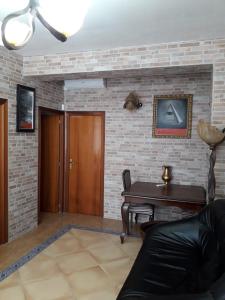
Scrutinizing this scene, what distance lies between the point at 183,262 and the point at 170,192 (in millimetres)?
1499

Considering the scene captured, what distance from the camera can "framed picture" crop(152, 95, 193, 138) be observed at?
14.4 feet

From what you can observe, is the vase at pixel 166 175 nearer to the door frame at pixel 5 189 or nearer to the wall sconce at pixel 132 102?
the wall sconce at pixel 132 102

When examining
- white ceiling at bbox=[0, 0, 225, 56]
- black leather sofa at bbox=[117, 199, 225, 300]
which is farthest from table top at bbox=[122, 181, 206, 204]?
white ceiling at bbox=[0, 0, 225, 56]

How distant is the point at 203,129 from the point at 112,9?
1589 mm

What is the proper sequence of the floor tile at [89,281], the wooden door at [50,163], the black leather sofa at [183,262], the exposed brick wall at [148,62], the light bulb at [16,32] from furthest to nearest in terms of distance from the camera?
the wooden door at [50,163] → the exposed brick wall at [148,62] → the floor tile at [89,281] → the black leather sofa at [183,262] → the light bulb at [16,32]

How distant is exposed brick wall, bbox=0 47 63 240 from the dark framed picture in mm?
70

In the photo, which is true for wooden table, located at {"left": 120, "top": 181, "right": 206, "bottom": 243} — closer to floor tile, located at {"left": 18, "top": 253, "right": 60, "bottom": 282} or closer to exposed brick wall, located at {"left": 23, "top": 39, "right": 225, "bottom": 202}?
exposed brick wall, located at {"left": 23, "top": 39, "right": 225, "bottom": 202}

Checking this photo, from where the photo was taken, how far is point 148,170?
4.64 m

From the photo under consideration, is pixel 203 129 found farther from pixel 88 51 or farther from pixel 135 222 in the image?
pixel 135 222

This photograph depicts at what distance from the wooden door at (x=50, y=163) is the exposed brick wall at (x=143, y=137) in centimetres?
50

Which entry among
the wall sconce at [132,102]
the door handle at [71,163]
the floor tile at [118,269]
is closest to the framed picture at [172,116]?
the wall sconce at [132,102]

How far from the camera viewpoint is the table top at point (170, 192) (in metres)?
3.55

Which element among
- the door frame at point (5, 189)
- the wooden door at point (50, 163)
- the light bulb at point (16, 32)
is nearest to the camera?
the light bulb at point (16, 32)

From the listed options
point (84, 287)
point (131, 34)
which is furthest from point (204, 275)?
point (131, 34)
